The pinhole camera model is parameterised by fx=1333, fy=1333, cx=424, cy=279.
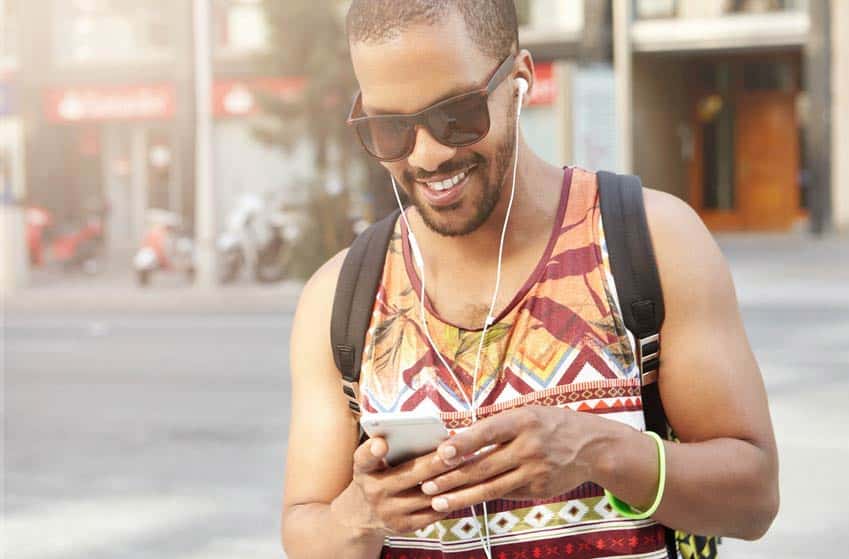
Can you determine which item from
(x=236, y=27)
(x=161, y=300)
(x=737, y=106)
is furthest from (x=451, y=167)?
(x=737, y=106)

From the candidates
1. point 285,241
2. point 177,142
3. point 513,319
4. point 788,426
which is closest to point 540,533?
point 513,319

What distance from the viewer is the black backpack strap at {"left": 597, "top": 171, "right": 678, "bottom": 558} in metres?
2.00

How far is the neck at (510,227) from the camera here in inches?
84.2

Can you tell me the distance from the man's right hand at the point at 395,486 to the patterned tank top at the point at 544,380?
211 millimetres

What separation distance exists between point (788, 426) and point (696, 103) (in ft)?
78.0

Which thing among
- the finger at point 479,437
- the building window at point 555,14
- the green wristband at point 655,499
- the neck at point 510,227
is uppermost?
the building window at point 555,14

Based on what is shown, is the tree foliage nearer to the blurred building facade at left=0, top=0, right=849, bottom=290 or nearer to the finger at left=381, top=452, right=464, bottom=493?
the blurred building facade at left=0, top=0, right=849, bottom=290

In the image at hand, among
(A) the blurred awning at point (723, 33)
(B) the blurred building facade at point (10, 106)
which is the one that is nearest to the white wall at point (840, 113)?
(A) the blurred awning at point (723, 33)

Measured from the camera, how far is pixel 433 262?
2.18 metres

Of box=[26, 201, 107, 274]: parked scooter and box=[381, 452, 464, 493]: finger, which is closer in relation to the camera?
box=[381, 452, 464, 493]: finger

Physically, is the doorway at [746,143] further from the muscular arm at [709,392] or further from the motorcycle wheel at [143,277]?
the muscular arm at [709,392]

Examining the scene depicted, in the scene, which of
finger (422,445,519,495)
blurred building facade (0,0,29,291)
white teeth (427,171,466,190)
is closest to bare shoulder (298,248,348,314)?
white teeth (427,171,466,190)

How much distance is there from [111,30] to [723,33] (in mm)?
13812

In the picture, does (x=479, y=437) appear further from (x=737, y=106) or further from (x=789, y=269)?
(x=737, y=106)
